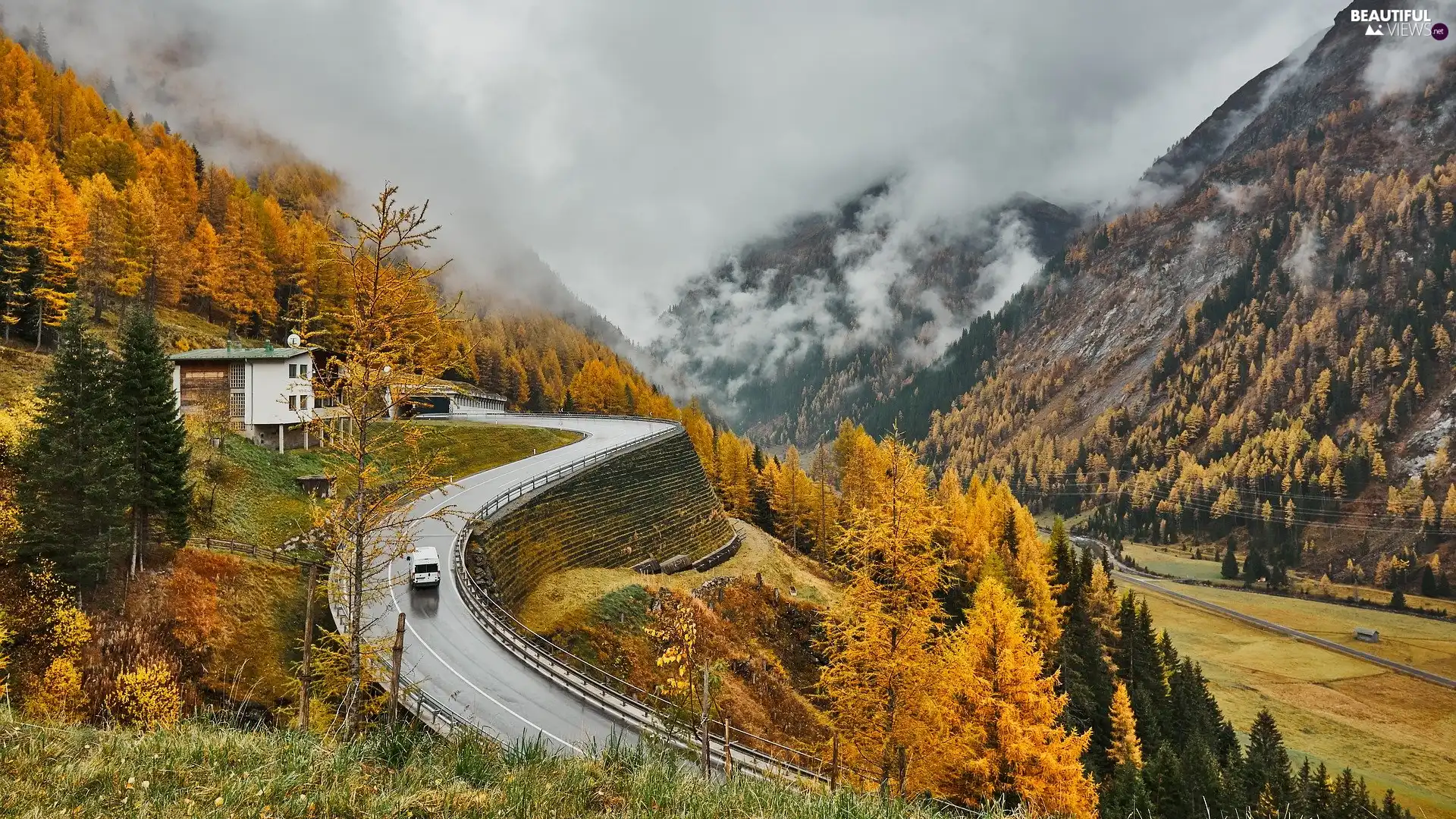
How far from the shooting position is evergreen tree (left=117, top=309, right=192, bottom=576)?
26.7m

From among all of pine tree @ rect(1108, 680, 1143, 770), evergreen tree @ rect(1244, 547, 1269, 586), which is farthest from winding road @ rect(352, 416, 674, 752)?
evergreen tree @ rect(1244, 547, 1269, 586)

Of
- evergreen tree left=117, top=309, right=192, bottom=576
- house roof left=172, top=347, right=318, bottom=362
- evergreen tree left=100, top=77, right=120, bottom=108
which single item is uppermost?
evergreen tree left=100, top=77, right=120, bottom=108

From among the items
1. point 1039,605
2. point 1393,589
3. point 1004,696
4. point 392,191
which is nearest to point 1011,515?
point 1039,605

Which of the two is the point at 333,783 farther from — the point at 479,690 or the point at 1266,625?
the point at 1266,625

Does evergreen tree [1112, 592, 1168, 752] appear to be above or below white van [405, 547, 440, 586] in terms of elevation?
below

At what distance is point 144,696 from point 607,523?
27.6 meters

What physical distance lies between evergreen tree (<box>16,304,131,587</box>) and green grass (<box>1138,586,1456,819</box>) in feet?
269

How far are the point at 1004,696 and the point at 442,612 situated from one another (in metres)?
24.4

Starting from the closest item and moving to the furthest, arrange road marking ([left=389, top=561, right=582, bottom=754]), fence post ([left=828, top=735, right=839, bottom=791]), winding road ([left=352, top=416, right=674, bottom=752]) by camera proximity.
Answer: fence post ([left=828, top=735, right=839, bottom=791]) → road marking ([left=389, top=561, right=582, bottom=754]) → winding road ([left=352, top=416, right=674, bottom=752])

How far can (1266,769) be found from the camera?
135 feet

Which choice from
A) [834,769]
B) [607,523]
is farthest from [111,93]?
[834,769]

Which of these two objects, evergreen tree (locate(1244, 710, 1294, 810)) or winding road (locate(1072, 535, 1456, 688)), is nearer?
evergreen tree (locate(1244, 710, 1294, 810))

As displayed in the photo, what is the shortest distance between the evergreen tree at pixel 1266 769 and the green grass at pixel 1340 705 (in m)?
12.2

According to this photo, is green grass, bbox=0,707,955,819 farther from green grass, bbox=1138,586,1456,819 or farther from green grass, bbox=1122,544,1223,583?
green grass, bbox=1122,544,1223,583
